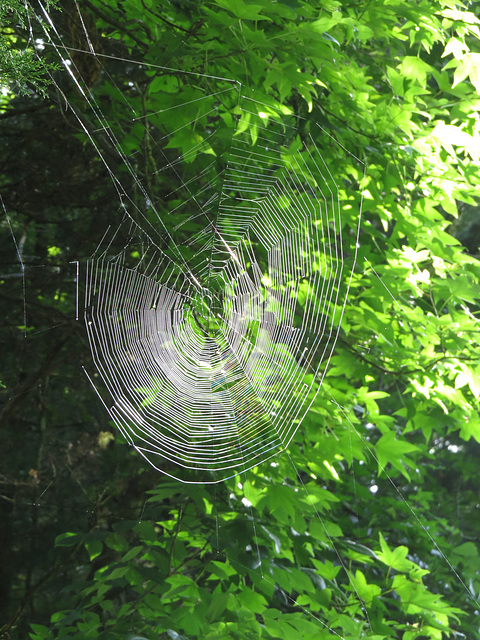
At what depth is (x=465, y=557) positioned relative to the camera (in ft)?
13.5

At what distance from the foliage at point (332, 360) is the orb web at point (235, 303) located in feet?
0.37

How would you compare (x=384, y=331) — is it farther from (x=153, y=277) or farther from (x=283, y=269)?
(x=153, y=277)

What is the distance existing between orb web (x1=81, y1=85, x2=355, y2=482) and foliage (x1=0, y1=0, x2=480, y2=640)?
112 millimetres

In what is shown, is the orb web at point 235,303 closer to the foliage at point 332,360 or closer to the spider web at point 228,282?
the spider web at point 228,282

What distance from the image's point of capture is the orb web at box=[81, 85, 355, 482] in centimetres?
252

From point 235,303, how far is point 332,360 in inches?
23.4

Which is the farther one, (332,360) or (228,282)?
(228,282)

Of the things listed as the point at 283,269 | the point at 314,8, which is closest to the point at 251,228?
the point at 283,269

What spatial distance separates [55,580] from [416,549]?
102 inches

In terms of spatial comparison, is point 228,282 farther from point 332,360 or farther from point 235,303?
point 332,360

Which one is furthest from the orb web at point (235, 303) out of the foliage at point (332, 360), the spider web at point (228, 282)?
the foliage at point (332, 360)

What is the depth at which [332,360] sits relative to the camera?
9.92ft

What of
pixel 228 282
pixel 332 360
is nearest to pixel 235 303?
pixel 228 282

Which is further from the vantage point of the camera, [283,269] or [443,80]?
→ [283,269]
